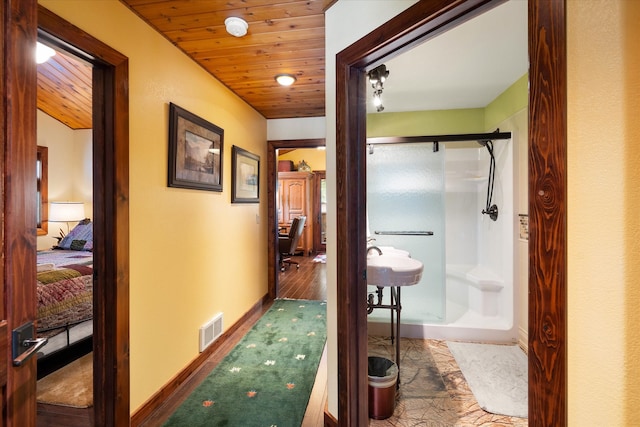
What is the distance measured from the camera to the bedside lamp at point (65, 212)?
3988 millimetres

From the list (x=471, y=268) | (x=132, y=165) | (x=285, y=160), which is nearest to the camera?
(x=132, y=165)

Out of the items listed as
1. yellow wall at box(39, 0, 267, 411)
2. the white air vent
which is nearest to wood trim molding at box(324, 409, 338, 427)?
yellow wall at box(39, 0, 267, 411)

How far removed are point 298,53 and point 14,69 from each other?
5.72ft

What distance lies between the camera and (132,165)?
1.66 m

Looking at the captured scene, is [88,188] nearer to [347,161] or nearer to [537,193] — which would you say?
[347,161]

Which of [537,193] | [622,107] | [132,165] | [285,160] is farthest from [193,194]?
[285,160]

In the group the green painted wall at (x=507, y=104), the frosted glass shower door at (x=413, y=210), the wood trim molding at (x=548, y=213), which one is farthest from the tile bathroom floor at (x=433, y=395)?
the green painted wall at (x=507, y=104)

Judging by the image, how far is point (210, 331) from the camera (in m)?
2.45

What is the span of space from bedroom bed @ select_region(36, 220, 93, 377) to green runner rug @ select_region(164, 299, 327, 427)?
1231mm

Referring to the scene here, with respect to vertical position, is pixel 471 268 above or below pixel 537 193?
below

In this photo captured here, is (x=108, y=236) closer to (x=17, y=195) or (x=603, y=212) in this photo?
(x=17, y=195)

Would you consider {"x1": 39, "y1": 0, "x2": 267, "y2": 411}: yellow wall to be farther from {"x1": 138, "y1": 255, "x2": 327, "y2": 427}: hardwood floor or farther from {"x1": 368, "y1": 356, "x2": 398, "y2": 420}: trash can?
{"x1": 368, "y1": 356, "x2": 398, "y2": 420}: trash can

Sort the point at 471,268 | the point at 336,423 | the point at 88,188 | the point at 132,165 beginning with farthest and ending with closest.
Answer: the point at 88,188
the point at 471,268
the point at 132,165
the point at 336,423

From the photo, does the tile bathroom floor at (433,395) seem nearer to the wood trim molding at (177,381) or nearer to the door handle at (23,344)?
the wood trim molding at (177,381)
